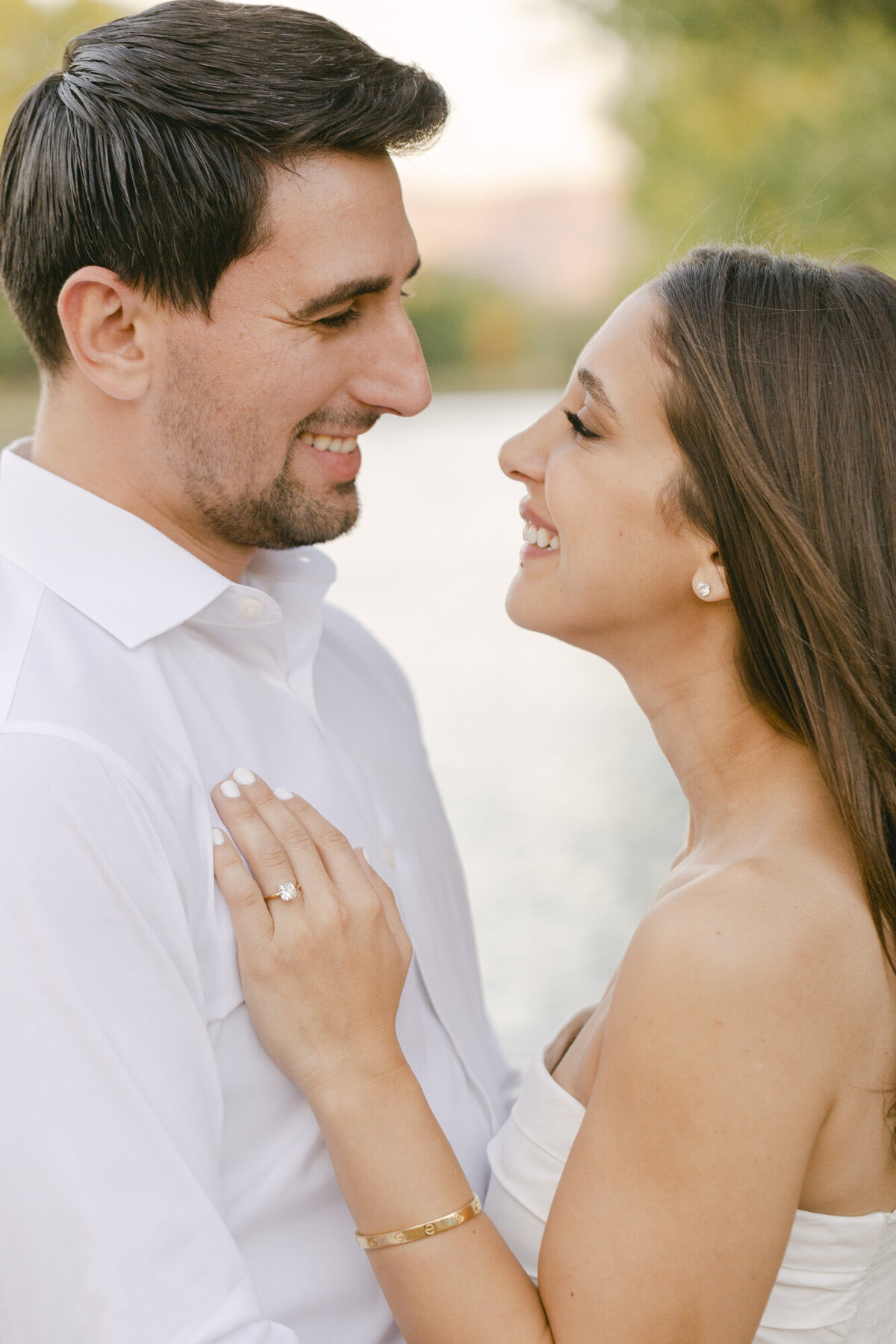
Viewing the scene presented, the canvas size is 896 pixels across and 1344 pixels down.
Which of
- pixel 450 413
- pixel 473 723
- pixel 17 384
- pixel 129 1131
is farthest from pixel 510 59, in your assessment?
pixel 450 413

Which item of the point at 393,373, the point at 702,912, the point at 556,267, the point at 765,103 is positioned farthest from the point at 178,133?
the point at 556,267

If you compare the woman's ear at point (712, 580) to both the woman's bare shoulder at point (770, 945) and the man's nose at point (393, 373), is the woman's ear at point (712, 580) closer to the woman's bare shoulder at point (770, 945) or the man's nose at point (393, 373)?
the woman's bare shoulder at point (770, 945)

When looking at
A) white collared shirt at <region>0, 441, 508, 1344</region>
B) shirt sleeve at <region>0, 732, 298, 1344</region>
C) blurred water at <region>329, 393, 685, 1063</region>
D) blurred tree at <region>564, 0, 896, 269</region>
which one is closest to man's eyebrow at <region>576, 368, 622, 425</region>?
white collared shirt at <region>0, 441, 508, 1344</region>

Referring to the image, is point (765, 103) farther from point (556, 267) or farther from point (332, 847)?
point (332, 847)

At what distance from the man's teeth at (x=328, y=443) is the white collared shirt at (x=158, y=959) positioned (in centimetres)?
18

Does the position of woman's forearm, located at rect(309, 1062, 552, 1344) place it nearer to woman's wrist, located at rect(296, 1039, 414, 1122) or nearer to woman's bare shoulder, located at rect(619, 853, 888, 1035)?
woman's wrist, located at rect(296, 1039, 414, 1122)

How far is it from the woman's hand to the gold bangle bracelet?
146mm

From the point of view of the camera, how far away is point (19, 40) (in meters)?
13.1

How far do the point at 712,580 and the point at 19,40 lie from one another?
13.9 metres

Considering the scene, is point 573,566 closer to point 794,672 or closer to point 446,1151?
point 794,672

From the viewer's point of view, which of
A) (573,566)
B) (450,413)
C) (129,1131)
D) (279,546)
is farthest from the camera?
(450,413)

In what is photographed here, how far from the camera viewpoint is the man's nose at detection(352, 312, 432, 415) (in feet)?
5.45

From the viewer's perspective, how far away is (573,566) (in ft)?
4.95

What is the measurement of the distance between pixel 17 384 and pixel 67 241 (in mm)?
15496
